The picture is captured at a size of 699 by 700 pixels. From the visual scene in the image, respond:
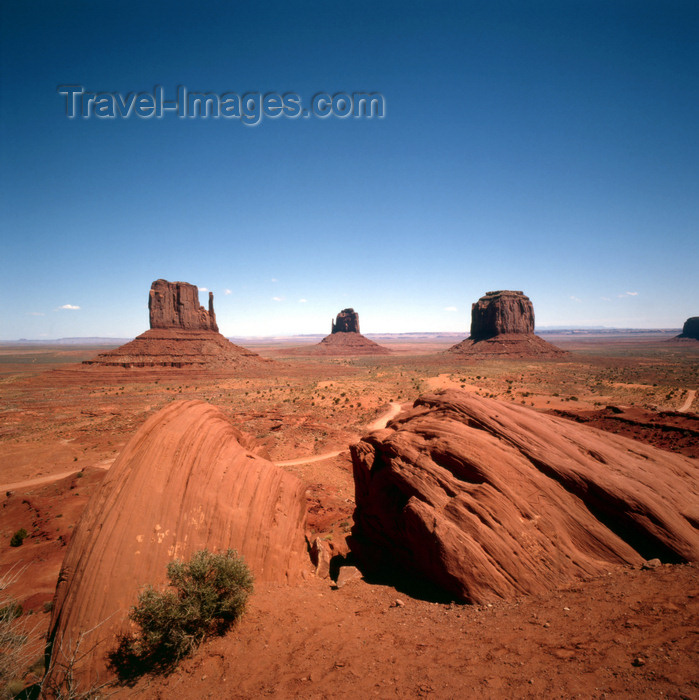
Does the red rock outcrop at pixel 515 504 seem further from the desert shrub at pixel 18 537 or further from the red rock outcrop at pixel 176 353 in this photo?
the red rock outcrop at pixel 176 353

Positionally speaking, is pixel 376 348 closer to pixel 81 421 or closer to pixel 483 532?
pixel 81 421

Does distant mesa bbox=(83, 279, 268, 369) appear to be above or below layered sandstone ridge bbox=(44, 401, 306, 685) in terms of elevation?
above

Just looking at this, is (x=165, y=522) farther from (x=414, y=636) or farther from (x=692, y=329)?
(x=692, y=329)

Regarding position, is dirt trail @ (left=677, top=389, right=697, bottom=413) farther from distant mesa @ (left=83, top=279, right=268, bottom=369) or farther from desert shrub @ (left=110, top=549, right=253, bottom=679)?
distant mesa @ (left=83, top=279, right=268, bottom=369)

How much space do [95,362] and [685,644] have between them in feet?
266

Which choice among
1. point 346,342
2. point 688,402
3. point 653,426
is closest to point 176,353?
point 653,426

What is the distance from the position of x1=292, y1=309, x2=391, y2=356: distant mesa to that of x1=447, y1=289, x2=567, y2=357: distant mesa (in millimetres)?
41547

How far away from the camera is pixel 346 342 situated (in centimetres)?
14925

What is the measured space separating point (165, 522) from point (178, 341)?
241ft

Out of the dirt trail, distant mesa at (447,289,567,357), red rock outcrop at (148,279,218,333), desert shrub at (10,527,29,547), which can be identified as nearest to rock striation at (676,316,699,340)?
distant mesa at (447,289,567,357)

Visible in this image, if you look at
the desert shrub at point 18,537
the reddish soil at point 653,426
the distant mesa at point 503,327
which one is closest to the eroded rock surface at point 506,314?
the distant mesa at point 503,327

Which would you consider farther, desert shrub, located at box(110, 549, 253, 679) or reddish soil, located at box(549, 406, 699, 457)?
reddish soil, located at box(549, 406, 699, 457)

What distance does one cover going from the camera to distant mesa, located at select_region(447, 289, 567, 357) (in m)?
93.5

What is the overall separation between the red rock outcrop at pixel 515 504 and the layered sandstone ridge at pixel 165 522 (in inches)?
117
